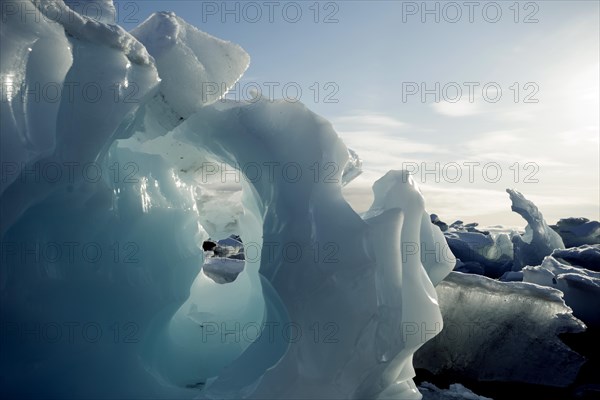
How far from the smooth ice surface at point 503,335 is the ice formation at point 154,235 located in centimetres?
180

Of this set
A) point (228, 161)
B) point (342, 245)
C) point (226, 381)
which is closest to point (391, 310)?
point (342, 245)

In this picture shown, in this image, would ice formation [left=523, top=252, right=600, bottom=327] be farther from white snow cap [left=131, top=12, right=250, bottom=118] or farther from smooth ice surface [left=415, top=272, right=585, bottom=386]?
white snow cap [left=131, top=12, right=250, bottom=118]

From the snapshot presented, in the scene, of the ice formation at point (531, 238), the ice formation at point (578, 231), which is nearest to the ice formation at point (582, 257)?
the ice formation at point (531, 238)

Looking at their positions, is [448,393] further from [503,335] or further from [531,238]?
[531,238]

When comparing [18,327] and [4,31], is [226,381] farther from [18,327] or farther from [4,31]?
[4,31]

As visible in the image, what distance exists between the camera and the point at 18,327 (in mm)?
2307

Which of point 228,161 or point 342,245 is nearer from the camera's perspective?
point 342,245

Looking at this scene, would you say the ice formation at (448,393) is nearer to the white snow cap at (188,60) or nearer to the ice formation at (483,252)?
the white snow cap at (188,60)

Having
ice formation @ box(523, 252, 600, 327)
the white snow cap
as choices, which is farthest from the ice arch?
ice formation @ box(523, 252, 600, 327)

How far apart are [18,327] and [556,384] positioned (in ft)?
12.3

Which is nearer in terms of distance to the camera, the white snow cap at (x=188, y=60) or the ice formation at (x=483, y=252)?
the white snow cap at (x=188, y=60)

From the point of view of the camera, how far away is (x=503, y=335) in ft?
14.2

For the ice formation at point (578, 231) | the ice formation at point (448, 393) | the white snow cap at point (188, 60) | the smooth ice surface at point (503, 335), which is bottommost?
the ice formation at point (448, 393)

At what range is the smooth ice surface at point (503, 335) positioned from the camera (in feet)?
13.7
